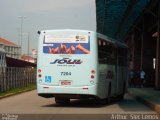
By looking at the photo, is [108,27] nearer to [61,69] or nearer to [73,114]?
[61,69]

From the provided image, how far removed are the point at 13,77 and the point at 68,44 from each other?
19564 millimetres

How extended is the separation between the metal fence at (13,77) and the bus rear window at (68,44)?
45.5 ft

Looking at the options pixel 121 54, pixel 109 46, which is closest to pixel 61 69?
pixel 109 46

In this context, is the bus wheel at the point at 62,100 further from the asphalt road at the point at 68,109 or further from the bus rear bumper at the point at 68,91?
the bus rear bumper at the point at 68,91

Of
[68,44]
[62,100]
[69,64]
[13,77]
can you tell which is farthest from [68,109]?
[13,77]

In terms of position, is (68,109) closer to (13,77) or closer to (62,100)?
(62,100)

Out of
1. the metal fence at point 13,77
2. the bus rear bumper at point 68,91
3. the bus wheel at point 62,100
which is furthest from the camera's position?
the metal fence at point 13,77

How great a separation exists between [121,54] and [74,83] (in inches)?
259

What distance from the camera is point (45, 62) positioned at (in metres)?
22.8

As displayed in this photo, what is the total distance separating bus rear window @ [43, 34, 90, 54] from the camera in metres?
22.6

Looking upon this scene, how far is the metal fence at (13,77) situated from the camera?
121 ft

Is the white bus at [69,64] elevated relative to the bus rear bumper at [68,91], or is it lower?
elevated

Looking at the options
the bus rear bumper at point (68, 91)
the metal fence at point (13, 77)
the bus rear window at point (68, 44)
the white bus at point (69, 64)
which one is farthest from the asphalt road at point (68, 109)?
the metal fence at point (13, 77)

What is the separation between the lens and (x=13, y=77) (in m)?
41.6
